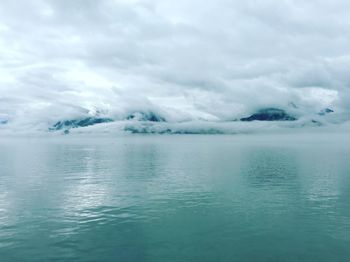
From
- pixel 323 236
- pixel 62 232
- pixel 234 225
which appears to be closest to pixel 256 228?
pixel 234 225

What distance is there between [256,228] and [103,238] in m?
21.4

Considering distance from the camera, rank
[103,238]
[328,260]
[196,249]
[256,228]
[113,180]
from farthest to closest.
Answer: [113,180] < [256,228] < [103,238] < [196,249] < [328,260]

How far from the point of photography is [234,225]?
5122cm

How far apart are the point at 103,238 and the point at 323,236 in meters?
29.1

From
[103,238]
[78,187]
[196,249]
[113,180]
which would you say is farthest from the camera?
[113,180]

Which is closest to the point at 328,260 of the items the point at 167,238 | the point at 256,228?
the point at 256,228

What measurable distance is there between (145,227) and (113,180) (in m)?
47.1

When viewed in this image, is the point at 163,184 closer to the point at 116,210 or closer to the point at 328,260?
the point at 116,210

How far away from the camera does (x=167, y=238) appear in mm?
46062

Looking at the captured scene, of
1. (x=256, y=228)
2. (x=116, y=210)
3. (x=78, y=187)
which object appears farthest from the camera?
(x=78, y=187)

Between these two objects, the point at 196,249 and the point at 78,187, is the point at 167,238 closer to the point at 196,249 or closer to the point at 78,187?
the point at 196,249

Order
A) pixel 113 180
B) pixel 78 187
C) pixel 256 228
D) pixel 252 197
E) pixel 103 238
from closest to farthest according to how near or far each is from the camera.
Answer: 1. pixel 103 238
2. pixel 256 228
3. pixel 252 197
4. pixel 78 187
5. pixel 113 180

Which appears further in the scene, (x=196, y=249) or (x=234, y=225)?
(x=234, y=225)

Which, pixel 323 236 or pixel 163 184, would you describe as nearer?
pixel 323 236
